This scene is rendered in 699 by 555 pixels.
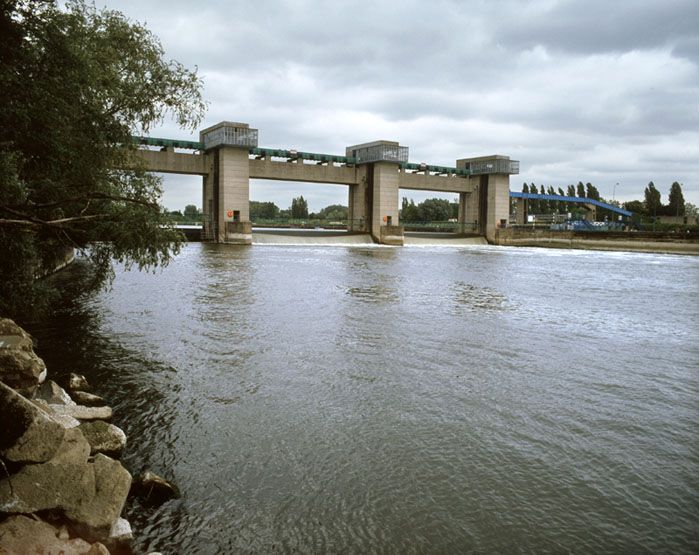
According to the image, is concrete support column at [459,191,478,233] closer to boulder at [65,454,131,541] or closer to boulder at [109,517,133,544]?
boulder at [65,454,131,541]

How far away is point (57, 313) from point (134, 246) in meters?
5.89

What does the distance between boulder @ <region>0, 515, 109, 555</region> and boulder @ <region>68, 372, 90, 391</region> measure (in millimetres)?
5594

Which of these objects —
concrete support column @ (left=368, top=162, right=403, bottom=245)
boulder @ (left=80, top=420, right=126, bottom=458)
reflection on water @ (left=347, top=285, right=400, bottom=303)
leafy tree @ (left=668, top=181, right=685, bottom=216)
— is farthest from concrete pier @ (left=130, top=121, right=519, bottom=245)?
leafy tree @ (left=668, top=181, right=685, bottom=216)

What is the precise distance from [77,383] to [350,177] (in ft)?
237

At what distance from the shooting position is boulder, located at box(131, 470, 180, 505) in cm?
712

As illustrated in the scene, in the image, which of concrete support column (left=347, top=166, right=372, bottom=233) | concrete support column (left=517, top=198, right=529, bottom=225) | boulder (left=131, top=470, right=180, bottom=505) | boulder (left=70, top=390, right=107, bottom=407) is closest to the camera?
boulder (left=131, top=470, right=180, bottom=505)

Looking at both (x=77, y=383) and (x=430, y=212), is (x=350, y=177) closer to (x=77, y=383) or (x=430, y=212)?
(x=77, y=383)

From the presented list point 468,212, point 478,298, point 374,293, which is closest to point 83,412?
point 374,293

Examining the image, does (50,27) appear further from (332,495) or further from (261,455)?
(332,495)

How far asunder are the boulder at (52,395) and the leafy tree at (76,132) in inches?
145

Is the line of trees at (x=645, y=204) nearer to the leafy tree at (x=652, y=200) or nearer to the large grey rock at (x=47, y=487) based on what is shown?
the leafy tree at (x=652, y=200)

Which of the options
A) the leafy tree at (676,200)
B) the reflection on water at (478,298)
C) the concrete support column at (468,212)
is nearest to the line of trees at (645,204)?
the leafy tree at (676,200)

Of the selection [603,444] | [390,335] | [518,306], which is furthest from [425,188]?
[603,444]

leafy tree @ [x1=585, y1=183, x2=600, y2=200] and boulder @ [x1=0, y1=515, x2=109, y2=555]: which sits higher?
leafy tree @ [x1=585, y1=183, x2=600, y2=200]
